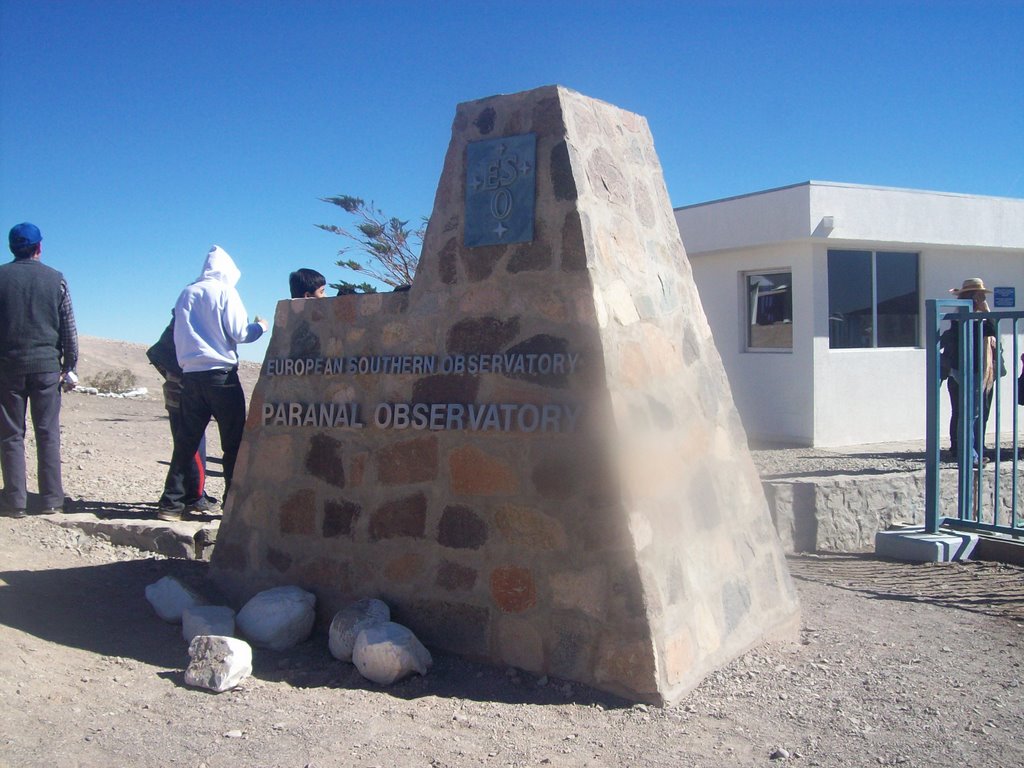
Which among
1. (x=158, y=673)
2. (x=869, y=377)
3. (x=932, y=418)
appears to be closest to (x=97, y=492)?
(x=158, y=673)

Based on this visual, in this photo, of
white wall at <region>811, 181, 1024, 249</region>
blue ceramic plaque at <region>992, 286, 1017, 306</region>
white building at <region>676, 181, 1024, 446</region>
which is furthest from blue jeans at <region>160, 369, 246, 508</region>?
blue ceramic plaque at <region>992, 286, 1017, 306</region>

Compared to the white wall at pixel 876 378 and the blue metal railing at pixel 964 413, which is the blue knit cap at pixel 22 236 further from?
the white wall at pixel 876 378

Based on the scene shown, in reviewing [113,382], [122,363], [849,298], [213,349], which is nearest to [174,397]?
[213,349]

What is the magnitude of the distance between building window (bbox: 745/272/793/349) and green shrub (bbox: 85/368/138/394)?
15218mm

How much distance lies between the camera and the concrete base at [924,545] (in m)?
6.59

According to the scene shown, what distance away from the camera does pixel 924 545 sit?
21.7ft

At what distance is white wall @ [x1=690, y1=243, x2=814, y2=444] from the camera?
11.3m

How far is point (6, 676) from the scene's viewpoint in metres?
3.69

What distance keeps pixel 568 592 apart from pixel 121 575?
274 centimetres

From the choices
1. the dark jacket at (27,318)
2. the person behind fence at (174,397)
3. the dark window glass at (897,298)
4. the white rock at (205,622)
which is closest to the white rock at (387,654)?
the white rock at (205,622)

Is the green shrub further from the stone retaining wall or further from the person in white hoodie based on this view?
the stone retaining wall

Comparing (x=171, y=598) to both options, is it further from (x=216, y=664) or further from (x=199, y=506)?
(x=199, y=506)

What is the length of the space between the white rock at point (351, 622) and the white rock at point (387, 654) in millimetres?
114

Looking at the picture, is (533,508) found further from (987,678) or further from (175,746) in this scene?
(987,678)
